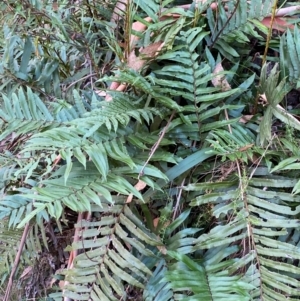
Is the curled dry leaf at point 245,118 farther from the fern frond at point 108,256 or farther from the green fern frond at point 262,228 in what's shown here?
the fern frond at point 108,256

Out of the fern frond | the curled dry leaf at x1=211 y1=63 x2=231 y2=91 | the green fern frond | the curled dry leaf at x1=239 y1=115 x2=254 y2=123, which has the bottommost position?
the fern frond

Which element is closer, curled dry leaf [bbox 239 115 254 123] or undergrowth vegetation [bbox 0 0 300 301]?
undergrowth vegetation [bbox 0 0 300 301]

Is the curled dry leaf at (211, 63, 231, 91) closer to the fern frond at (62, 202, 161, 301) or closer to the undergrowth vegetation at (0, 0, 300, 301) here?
the undergrowth vegetation at (0, 0, 300, 301)

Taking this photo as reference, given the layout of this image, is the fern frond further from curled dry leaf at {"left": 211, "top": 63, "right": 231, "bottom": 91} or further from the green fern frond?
curled dry leaf at {"left": 211, "top": 63, "right": 231, "bottom": 91}

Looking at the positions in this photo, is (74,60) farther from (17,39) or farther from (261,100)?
(261,100)

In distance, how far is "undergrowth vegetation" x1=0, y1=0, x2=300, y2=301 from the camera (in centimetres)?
94

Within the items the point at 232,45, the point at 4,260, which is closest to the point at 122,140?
the point at 232,45

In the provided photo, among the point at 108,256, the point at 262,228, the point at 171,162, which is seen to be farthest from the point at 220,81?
the point at 108,256

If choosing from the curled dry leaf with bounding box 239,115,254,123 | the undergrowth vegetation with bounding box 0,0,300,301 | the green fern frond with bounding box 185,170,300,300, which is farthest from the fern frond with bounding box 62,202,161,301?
the curled dry leaf with bounding box 239,115,254,123

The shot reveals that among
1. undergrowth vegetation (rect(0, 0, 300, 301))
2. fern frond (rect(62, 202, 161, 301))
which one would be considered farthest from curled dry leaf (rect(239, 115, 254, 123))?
fern frond (rect(62, 202, 161, 301))

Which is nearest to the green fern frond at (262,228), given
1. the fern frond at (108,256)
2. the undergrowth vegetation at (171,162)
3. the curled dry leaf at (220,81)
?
the undergrowth vegetation at (171,162)

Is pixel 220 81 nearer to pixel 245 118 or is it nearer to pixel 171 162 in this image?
pixel 245 118

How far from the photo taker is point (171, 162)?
1.05 m

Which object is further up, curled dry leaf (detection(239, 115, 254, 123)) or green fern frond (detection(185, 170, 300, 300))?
curled dry leaf (detection(239, 115, 254, 123))
